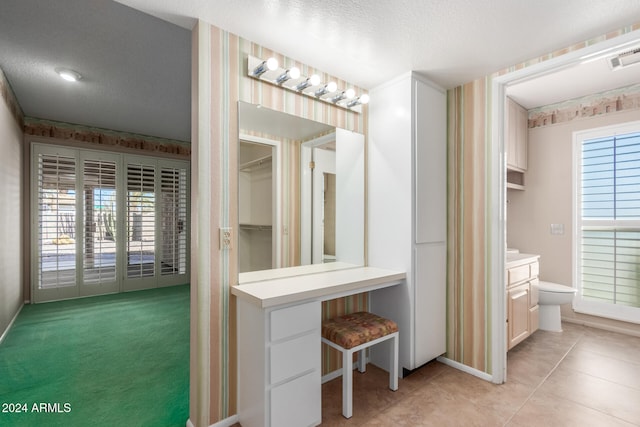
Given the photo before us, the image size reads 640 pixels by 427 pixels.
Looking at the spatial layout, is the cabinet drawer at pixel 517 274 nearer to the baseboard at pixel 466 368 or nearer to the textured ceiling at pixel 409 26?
the baseboard at pixel 466 368

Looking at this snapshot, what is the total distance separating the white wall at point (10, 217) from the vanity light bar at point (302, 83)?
2.71m

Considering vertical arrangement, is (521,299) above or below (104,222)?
below

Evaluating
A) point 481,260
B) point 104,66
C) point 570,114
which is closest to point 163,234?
point 104,66

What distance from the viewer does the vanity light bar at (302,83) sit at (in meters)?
1.91

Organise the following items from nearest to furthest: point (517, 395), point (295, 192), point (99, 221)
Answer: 1. point (517, 395)
2. point (295, 192)
3. point (99, 221)

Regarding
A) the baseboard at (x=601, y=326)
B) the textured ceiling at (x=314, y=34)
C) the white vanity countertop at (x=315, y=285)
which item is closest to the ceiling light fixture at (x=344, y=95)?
the textured ceiling at (x=314, y=34)

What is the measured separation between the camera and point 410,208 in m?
2.29

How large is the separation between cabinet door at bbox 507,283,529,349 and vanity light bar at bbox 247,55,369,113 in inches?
81.0

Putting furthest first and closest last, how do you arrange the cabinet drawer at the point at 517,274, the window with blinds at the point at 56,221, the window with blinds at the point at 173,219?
the window with blinds at the point at 173,219 < the window with blinds at the point at 56,221 < the cabinet drawer at the point at 517,274

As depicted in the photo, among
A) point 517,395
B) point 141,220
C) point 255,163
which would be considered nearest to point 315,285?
point 255,163

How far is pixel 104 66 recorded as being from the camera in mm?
2723

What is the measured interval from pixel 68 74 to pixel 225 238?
8.13ft

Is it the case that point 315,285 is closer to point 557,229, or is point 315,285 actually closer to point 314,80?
point 314,80

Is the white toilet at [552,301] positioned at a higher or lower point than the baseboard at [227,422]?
higher
